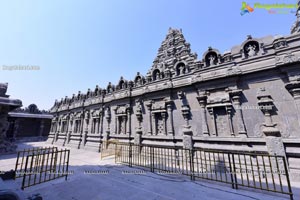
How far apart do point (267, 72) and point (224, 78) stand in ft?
5.81

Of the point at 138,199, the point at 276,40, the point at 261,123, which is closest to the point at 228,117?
the point at 261,123

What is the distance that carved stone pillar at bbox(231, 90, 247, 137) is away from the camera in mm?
6430

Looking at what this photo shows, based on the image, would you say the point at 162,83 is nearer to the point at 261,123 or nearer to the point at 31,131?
the point at 261,123

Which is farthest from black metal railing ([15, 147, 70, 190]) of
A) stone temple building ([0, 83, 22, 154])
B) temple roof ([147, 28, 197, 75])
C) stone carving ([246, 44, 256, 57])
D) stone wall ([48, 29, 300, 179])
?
temple roof ([147, 28, 197, 75])

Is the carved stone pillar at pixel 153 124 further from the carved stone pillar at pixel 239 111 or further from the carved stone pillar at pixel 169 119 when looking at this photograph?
the carved stone pillar at pixel 239 111

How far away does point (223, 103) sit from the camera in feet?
23.1

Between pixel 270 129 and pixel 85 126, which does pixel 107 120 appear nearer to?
pixel 85 126

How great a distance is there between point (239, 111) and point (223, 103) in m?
0.79

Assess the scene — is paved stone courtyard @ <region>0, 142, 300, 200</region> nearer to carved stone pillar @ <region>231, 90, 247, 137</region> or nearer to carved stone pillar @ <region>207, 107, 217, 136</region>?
carved stone pillar @ <region>231, 90, 247, 137</region>

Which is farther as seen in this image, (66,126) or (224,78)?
(66,126)

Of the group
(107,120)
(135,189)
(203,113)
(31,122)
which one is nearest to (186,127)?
(203,113)

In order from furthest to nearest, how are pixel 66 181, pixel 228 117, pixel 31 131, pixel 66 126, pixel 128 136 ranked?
pixel 31 131 → pixel 66 126 → pixel 128 136 → pixel 228 117 → pixel 66 181

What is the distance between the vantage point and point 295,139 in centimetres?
530

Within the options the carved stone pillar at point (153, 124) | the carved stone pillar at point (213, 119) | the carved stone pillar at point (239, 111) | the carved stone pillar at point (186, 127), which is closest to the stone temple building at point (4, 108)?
the carved stone pillar at point (153, 124)
